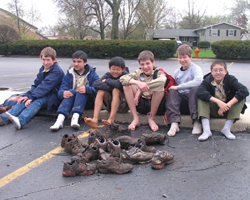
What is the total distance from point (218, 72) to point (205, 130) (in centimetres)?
88

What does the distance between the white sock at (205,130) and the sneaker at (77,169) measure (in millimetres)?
1656

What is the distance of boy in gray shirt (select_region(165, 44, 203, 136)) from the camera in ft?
11.8

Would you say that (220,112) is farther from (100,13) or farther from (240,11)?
(240,11)

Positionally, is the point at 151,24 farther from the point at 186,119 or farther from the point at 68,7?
the point at 186,119

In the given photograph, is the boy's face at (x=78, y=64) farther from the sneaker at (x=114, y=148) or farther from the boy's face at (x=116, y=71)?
the sneaker at (x=114, y=148)

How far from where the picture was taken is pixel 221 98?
356 cm

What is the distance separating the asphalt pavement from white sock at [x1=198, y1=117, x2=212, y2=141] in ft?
0.26

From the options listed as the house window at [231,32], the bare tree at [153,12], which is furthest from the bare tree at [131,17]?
the house window at [231,32]

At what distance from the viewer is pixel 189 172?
8.07 feet

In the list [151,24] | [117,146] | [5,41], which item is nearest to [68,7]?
[5,41]

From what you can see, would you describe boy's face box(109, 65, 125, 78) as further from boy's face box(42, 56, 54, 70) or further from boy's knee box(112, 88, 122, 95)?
boy's face box(42, 56, 54, 70)

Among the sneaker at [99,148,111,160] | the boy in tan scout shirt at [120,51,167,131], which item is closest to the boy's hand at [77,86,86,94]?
the boy in tan scout shirt at [120,51,167,131]

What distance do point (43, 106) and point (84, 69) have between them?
1.04 metres

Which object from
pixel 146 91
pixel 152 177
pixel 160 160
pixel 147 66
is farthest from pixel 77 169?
pixel 147 66
